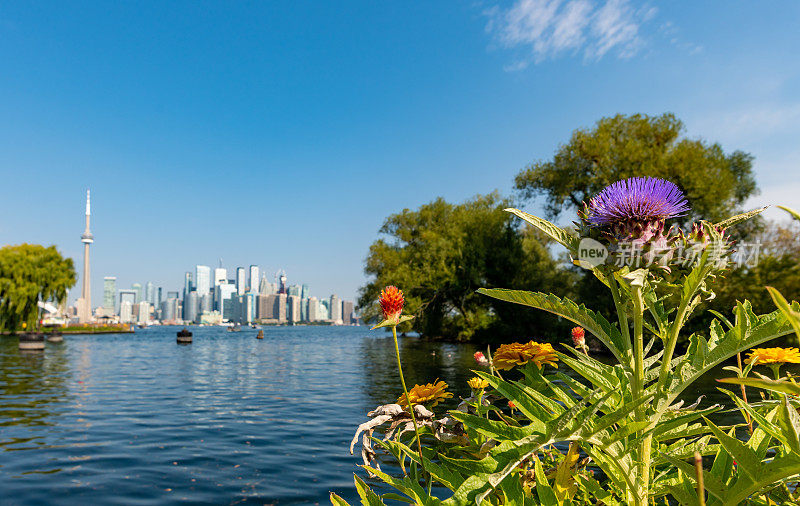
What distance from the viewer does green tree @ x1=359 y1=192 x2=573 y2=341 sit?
3669 cm

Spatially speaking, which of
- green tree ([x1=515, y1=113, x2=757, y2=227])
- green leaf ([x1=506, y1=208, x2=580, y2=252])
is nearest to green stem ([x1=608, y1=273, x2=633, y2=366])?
green leaf ([x1=506, y1=208, x2=580, y2=252])

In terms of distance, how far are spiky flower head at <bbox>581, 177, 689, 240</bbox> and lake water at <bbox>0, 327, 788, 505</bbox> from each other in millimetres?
6111

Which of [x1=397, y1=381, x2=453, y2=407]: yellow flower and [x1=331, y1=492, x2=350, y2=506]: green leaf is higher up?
[x1=397, y1=381, x2=453, y2=407]: yellow flower

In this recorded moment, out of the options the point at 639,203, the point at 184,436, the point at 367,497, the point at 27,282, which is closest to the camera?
the point at 367,497

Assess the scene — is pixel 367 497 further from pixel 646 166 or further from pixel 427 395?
pixel 646 166

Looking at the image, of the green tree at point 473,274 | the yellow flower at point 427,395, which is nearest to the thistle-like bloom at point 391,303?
the yellow flower at point 427,395

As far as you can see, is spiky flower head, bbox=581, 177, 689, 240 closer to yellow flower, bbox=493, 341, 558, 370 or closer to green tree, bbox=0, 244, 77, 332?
yellow flower, bbox=493, 341, 558, 370

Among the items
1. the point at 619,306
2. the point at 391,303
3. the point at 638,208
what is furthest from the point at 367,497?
the point at 638,208

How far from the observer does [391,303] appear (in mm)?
2066

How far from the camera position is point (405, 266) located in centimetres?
4138

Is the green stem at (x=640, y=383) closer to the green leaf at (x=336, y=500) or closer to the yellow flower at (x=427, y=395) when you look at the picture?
the green leaf at (x=336, y=500)

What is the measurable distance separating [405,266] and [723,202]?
2350 centimetres

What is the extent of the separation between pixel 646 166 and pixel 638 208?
30.0m

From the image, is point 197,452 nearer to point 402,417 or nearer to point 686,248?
point 402,417
